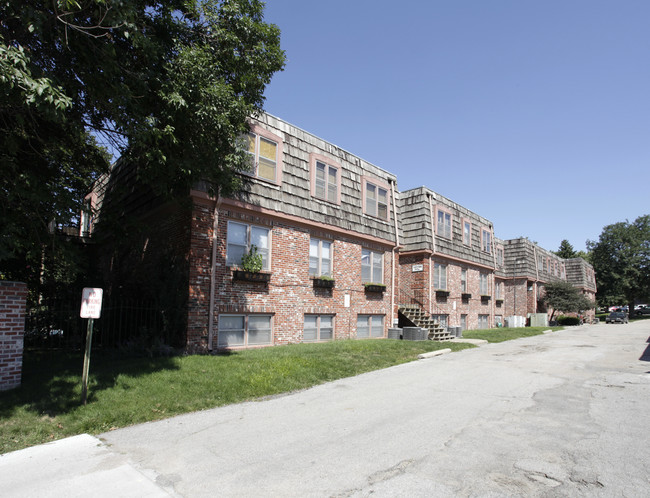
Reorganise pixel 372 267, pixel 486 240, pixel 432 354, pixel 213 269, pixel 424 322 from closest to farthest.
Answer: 1. pixel 213 269
2. pixel 432 354
3. pixel 372 267
4. pixel 424 322
5. pixel 486 240

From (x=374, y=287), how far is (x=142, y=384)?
435 inches

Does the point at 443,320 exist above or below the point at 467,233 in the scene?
below

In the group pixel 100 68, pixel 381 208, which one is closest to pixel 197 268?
pixel 100 68

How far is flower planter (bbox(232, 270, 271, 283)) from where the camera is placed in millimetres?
12039

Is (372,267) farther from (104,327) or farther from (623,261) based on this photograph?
(623,261)

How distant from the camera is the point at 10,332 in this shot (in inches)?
293

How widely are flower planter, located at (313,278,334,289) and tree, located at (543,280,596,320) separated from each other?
3018cm

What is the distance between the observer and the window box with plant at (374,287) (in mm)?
16891

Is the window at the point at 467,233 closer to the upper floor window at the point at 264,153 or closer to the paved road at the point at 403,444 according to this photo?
the upper floor window at the point at 264,153

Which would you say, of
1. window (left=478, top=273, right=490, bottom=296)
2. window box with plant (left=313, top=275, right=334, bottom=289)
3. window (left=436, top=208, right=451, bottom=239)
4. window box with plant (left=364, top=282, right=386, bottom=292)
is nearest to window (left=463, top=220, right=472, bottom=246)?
window (left=436, top=208, right=451, bottom=239)

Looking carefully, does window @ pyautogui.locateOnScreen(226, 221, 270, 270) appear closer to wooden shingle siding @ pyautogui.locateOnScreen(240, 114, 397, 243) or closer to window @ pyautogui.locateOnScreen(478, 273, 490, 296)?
wooden shingle siding @ pyautogui.locateOnScreen(240, 114, 397, 243)

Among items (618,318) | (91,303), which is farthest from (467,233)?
(618,318)

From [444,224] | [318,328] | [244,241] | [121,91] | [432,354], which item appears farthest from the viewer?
[444,224]

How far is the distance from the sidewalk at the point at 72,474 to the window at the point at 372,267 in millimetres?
12894
